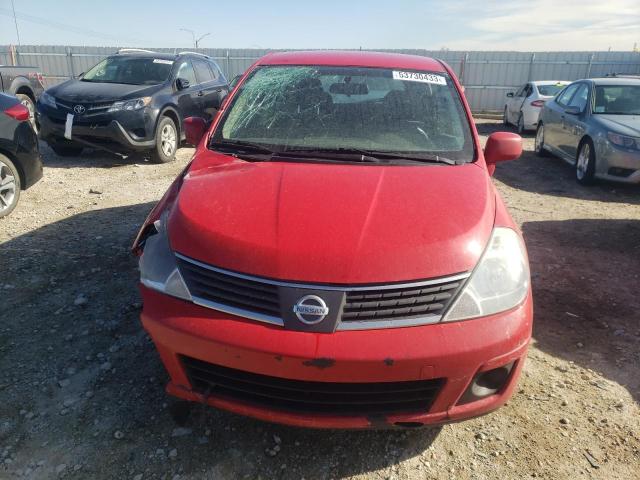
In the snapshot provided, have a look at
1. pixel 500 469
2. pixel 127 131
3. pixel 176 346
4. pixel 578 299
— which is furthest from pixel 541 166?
pixel 176 346

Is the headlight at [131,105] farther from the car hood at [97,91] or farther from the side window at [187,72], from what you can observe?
the side window at [187,72]

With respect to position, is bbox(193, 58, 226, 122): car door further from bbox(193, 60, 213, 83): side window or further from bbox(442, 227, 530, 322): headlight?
bbox(442, 227, 530, 322): headlight

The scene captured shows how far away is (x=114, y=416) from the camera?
2439 mm

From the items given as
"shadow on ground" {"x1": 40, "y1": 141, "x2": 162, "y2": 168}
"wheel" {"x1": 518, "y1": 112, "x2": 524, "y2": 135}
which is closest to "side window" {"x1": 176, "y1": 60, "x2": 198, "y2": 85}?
"shadow on ground" {"x1": 40, "y1": 141, "x2": 162, "y2": 168}

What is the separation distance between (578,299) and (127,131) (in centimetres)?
628

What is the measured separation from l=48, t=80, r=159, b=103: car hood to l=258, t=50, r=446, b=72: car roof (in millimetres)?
4555

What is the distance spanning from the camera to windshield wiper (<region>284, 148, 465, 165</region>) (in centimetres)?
270

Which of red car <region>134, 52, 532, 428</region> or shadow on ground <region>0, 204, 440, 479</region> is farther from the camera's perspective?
shadow on ground <region>0, 204, 440, 479</region>

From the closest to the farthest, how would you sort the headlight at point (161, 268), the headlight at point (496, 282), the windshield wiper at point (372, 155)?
the headlight at point (496, 282) < the headlight at point (161, 268) < the windshield wiper at point (372, 155)

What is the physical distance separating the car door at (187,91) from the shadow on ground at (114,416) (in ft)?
17.4

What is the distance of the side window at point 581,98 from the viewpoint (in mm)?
7648

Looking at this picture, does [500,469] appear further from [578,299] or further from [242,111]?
[242,111]

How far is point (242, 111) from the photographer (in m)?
3.23

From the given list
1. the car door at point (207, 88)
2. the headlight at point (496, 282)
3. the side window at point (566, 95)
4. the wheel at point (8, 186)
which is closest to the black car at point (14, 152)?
the wheel at point (8, 186)
